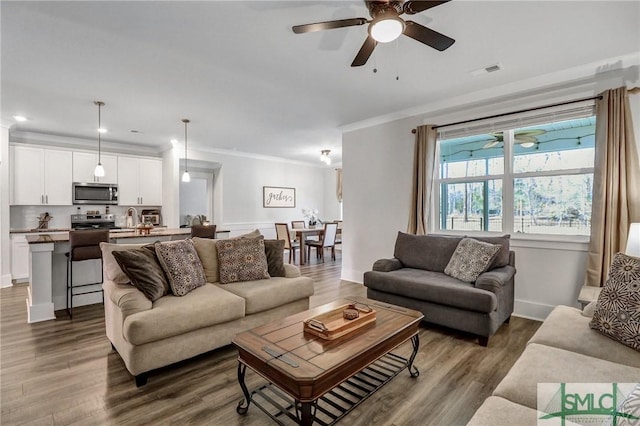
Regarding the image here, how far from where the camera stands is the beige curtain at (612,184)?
9.61ft

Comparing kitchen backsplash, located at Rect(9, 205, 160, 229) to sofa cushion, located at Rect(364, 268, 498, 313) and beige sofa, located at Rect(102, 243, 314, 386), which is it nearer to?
beige sofa, located at Rect(102, 243, 314, 386)

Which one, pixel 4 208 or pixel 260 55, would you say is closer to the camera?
pixel 260 55

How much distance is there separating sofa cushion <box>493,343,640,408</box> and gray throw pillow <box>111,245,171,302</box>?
2.43m

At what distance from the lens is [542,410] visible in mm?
1197

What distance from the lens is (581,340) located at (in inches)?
70.2

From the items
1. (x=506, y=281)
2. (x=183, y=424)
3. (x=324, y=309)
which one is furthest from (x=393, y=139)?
(x=183, y=424)

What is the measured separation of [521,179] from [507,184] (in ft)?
0.52

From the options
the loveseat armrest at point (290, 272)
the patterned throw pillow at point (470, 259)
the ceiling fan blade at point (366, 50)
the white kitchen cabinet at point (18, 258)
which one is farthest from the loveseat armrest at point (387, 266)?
the white kitchen cabinet at point (18, 258)

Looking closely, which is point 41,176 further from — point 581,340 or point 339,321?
point 581,340

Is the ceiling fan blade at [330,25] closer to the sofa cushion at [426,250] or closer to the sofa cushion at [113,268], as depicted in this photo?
the sofa cushion at [113,268]

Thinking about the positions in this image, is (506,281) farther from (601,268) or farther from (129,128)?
(129,128)

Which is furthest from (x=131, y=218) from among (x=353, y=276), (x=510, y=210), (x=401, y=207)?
(x=510, y=210)

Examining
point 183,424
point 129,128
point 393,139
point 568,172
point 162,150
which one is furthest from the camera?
point 162,150

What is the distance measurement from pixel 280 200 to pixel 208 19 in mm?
6313
